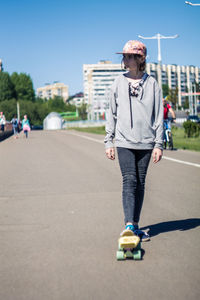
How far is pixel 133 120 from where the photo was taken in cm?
442

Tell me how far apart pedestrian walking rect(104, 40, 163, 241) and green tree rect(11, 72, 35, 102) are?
116 metres

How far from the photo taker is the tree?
110 meters

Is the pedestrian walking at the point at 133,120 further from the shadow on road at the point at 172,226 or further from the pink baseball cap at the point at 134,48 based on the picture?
the shadow on road at the point at 172,226

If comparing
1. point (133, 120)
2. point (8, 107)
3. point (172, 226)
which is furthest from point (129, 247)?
point (8, 107)

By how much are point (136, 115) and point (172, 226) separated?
1517 millimetres

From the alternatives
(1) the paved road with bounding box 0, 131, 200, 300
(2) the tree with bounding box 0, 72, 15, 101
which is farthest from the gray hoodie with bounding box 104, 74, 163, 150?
(2) the tree with bounding box 0, 72, 15, 101

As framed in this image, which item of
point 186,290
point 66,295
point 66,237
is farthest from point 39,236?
point 186,290

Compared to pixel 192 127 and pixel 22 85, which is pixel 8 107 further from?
pixel 192 127

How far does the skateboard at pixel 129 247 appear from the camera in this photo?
3.97 m

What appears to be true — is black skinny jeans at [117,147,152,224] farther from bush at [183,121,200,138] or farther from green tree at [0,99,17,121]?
green tree at [0,99,17,121]

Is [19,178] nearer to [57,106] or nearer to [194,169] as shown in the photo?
[194,169]

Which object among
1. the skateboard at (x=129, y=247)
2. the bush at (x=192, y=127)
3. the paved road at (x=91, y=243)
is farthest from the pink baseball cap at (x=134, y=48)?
the bush at (x=192, y=127)

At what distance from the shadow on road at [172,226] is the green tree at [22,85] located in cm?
11574

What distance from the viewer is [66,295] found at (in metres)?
3.28
